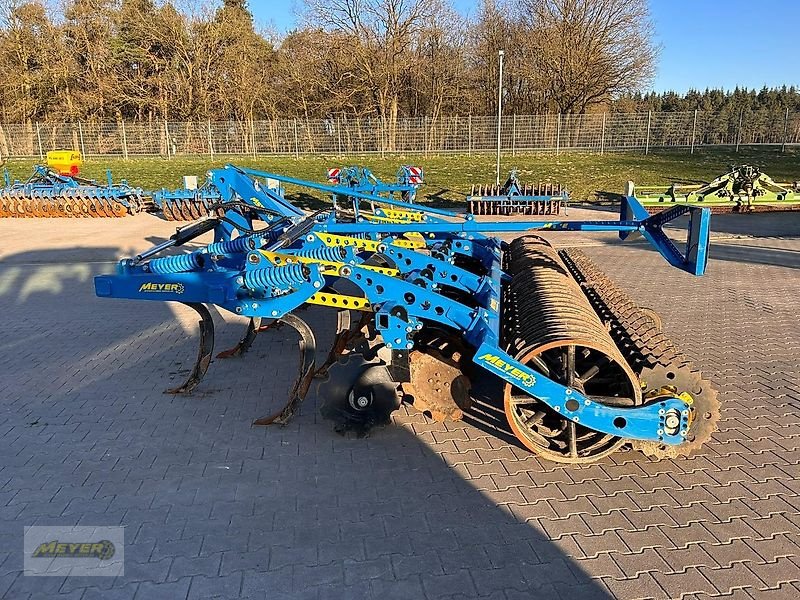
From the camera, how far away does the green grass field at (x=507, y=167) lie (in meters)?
20.7

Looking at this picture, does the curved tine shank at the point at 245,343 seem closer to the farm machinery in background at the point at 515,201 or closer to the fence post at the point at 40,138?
the farm machinery in background at the point at 515,201

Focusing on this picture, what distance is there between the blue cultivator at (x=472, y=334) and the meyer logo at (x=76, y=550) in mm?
1504

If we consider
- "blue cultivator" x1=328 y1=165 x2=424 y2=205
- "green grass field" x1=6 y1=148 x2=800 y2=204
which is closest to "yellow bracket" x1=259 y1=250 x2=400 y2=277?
"blue cultivator" x1=328 y1=165 x2=424 y2=205

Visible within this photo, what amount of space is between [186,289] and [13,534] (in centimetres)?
187

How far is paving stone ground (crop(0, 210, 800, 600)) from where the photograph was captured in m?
3.03

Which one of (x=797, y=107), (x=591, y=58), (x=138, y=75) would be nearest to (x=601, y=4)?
(x=591, y=58)

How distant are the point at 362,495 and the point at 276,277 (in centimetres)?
155

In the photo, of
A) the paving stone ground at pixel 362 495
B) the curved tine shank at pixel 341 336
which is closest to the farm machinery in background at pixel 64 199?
the paving stone ground at pixel 362 495

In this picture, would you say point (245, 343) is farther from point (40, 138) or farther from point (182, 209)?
point (40, 138)

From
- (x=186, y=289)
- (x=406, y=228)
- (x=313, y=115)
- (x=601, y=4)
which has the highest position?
(x=601, y=4)

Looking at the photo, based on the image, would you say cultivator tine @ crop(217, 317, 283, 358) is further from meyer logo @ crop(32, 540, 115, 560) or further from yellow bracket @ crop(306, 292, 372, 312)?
meyer logo @ crop(32, 540, 115, 560)

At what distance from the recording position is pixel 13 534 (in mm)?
3400

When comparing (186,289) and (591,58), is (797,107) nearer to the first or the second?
(591,58)

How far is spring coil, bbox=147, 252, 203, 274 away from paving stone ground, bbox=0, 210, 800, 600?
44.7 inches
